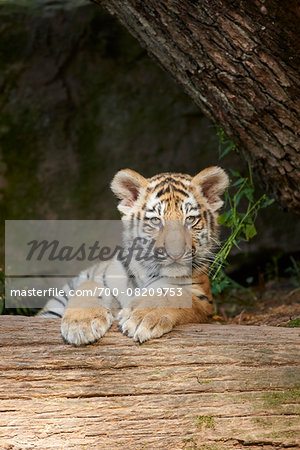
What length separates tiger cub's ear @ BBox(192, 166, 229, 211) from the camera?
322 centimetres

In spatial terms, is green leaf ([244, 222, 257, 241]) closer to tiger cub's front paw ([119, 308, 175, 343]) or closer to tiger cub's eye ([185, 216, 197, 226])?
tiger cub's eye ([185, 216, 197, 226])

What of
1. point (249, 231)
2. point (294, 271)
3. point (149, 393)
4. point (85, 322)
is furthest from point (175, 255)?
point (294, 271)

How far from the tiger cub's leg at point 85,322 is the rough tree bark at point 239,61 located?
1479 millimetres

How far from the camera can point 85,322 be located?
271cm

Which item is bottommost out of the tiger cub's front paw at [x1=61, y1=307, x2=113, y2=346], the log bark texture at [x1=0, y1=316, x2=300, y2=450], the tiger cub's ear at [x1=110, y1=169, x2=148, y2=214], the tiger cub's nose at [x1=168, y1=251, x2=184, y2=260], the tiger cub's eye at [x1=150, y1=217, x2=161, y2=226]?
the log bark texture at [x1=0, y1=316, x2=300, y2=450]

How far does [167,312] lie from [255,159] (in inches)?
54.0

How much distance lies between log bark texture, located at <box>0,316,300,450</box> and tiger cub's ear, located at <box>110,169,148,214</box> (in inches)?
37.0

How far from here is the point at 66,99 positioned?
18.1 feet

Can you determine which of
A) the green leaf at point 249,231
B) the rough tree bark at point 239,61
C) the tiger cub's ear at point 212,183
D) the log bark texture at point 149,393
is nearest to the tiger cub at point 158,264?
the tiger cub's ear at point 212,183

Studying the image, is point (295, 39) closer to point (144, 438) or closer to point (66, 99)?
point (144, 438)

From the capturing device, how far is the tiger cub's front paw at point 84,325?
265cm

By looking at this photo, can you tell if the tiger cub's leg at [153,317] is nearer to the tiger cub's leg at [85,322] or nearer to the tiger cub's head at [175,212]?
the tiger cub's leg at [85,322]

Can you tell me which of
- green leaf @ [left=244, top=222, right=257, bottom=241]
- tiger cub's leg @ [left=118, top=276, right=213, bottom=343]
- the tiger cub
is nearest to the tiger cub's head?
the tiger cub

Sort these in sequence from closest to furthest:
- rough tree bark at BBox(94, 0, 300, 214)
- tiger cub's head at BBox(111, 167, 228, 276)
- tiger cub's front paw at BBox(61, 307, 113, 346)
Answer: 1. tiger cub's front paw at BBox(61, 307, 113, 346)
2. rough tree bark at BBox(94, 0, 300, 214)
3. tiger cub's head at BBox(111, 167, 228, 276)
